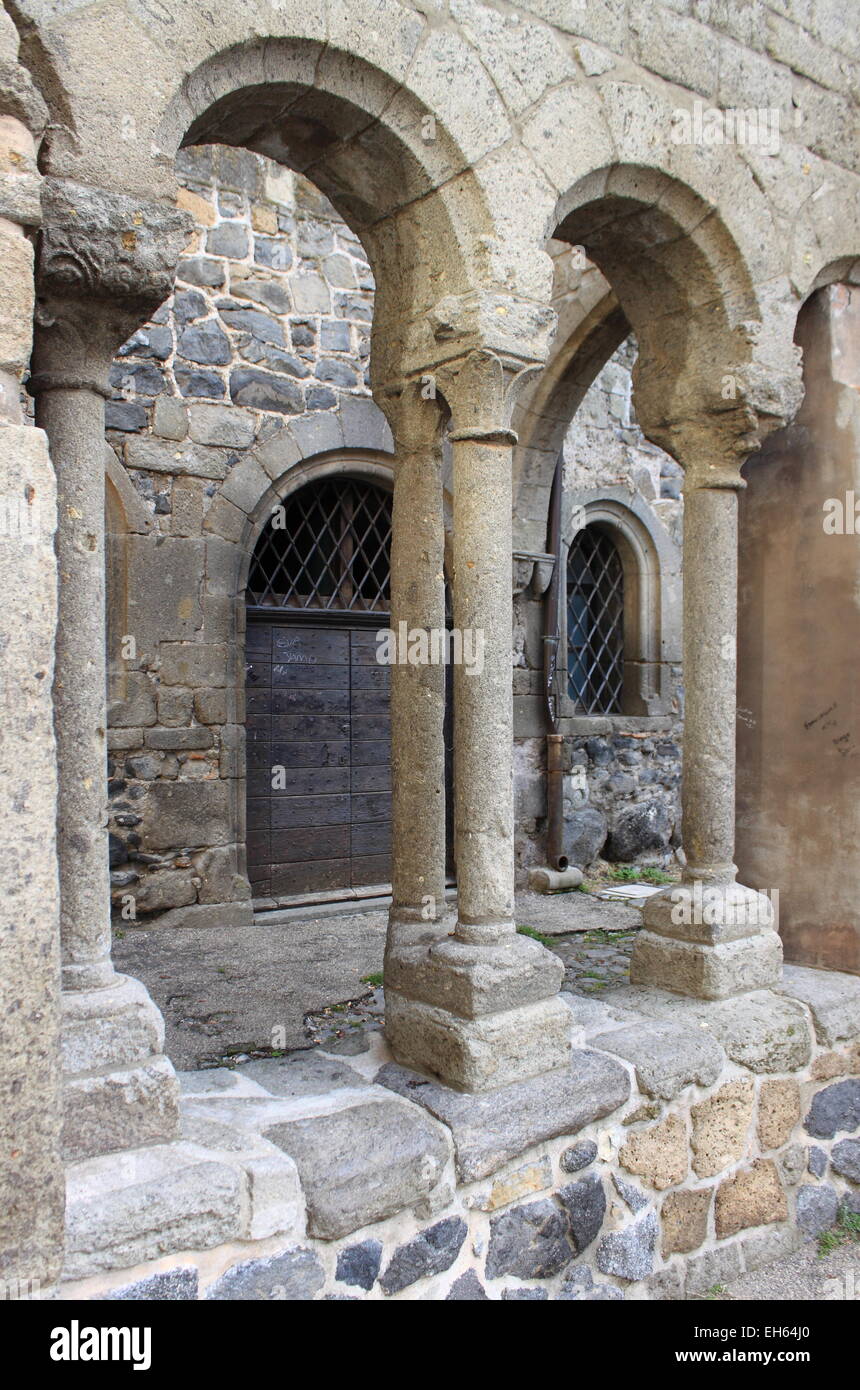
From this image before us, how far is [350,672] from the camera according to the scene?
21.4 ft

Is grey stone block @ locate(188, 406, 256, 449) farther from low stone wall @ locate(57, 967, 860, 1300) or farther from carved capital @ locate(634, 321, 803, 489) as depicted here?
low stone wall @ locate(57, 967, 860, 1300)

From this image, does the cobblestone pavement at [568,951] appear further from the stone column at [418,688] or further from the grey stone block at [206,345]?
the grey stone block at [206,345]

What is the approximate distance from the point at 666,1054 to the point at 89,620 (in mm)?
1982

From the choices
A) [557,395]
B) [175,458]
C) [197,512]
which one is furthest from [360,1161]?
[557,395]

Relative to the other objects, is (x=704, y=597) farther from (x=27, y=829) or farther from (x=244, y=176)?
(x=244, y=176)

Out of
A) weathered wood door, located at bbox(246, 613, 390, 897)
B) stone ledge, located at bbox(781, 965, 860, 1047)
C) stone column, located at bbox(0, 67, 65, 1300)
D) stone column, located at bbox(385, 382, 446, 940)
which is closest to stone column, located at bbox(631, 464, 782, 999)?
stone ledge, located at bbox(781, 965, 860, 1047)

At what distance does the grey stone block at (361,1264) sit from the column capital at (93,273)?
6.48 ft

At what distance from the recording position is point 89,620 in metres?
2.26

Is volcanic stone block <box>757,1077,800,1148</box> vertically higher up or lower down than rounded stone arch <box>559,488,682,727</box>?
lower down

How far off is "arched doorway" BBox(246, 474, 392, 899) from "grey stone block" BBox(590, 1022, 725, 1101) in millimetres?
3504

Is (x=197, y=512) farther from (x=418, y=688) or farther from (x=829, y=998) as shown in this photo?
(x=829, y=998)

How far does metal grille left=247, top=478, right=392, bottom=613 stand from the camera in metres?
6.19

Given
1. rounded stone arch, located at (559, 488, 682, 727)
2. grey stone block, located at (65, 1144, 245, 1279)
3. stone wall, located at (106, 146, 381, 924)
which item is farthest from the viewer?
rounded stone arch, located at (559, 488, 682, 727)

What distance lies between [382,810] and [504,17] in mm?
4661
